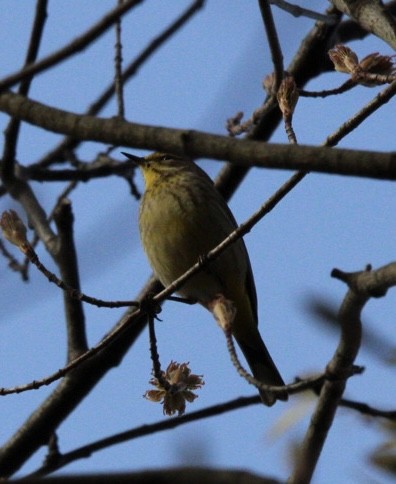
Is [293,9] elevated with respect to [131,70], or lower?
lower

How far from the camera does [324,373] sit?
327 centimetres

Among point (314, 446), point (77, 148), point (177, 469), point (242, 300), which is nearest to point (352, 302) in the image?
point (314, 446)

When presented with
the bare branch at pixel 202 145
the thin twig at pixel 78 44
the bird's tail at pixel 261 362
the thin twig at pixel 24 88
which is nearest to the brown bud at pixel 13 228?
the thin twig at pixel 24 88

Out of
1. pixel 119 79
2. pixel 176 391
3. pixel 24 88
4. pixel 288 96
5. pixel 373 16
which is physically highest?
pixel 119 79

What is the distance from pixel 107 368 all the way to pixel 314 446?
2639mm

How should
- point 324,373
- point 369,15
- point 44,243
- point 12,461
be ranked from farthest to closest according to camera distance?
1. point 44,243
2. point 12,461
3. point 369,15
4. point 324,373

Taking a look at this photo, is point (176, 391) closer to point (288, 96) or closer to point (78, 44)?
point (288, 96)

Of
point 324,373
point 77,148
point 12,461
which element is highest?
point 77,148

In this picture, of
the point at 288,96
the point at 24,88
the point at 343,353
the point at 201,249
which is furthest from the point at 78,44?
the point at 201,249

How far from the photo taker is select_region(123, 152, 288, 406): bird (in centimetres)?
573

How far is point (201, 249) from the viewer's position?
18.8 ft

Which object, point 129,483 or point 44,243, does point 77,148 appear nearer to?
point 44,243

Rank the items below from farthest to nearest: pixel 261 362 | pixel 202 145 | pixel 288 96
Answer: pixel 261 362
pixel 288 96
pixel 202 145

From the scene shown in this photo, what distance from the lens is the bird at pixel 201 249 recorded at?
226 inches
